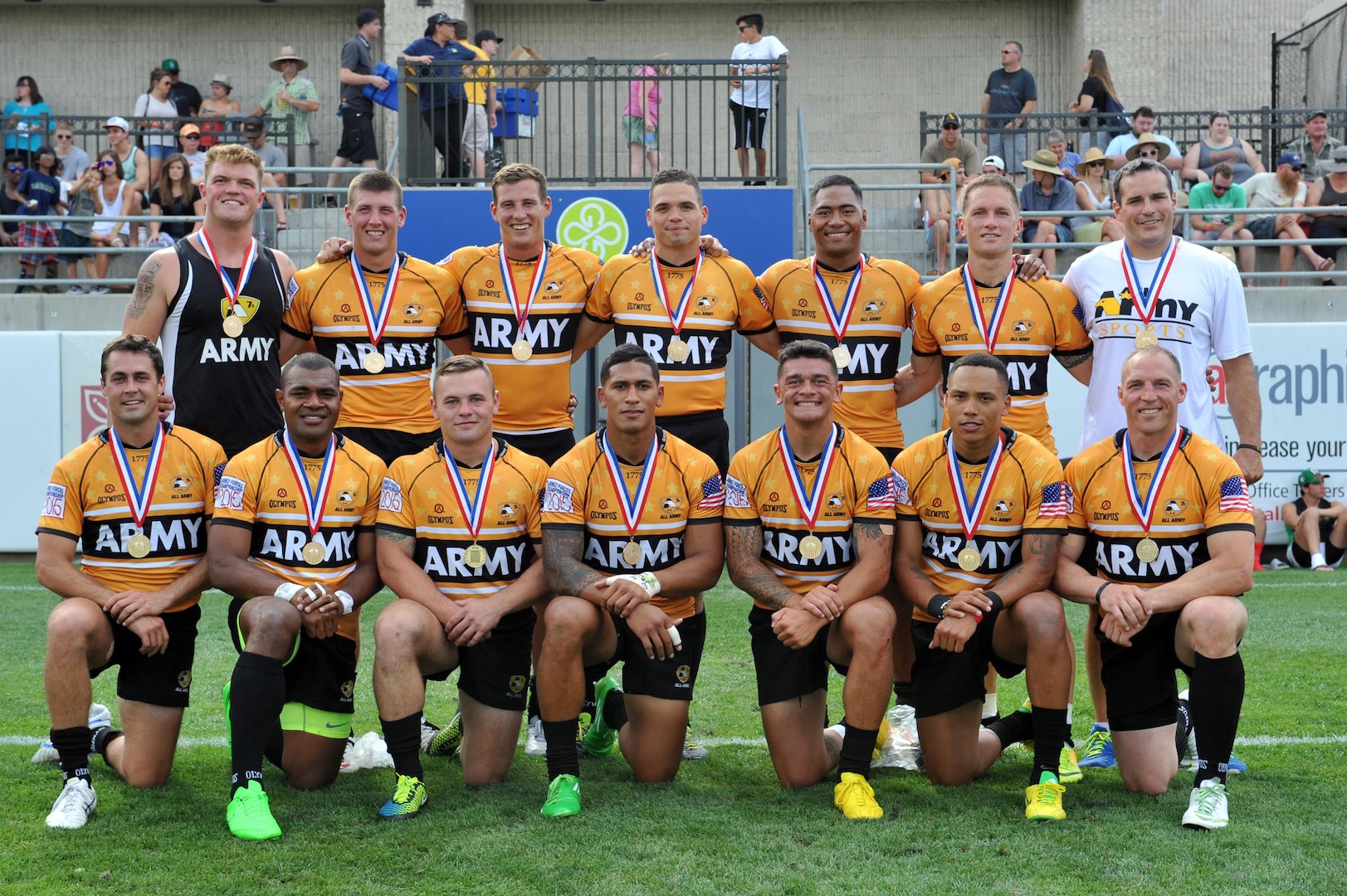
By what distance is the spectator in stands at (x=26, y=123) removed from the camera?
50.9 feet

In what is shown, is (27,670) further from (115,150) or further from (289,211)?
(115,150)

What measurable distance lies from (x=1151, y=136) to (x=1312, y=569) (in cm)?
517

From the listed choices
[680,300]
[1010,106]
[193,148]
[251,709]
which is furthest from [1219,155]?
[251,709]

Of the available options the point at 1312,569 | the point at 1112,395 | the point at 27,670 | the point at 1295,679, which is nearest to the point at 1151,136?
the point at 1312,569

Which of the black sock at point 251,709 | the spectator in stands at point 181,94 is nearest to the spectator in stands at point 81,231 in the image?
the spectator in stands at point 181,94

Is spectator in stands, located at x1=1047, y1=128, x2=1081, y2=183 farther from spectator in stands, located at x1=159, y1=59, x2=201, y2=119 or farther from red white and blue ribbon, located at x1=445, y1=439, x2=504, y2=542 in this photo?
red white and blue ribbon, located at x1=445, y1=439, x2=504, y2=542

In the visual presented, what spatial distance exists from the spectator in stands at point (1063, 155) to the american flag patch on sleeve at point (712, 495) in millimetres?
10044

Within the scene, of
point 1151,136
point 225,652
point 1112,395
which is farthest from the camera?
point 1151,136

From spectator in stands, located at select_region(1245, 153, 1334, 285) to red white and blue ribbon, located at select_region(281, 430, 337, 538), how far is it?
1166 centimetres

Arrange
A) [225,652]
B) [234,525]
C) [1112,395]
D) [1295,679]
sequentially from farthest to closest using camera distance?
[225,652] → [1295,679] → [1112,395] → [234,525]

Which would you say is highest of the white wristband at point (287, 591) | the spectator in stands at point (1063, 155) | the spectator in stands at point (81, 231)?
the spectator in stands at point (1063, 155)

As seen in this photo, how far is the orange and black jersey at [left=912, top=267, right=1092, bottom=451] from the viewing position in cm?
564

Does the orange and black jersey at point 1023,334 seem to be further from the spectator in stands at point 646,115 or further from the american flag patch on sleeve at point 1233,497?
the spectator in stands at point 646,115

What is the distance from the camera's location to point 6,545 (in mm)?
12062
